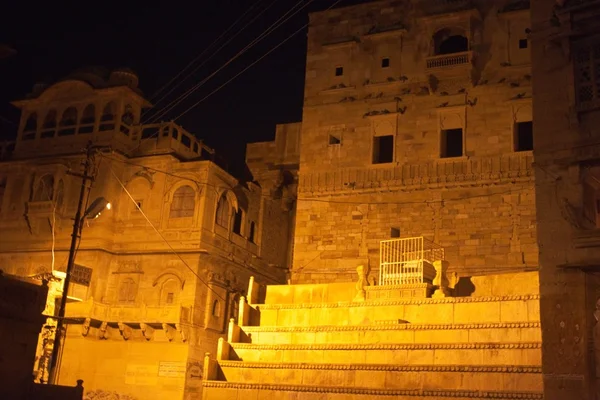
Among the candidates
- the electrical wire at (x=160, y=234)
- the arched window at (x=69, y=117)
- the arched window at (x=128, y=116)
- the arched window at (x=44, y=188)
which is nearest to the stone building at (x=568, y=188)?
the electrical wire at (x=160, y=234)

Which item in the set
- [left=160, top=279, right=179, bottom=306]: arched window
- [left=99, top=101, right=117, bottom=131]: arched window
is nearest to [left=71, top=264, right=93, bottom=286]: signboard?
[left=160, top=279, right=179, bottom=306]: arched window

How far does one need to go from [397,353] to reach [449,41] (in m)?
13.1

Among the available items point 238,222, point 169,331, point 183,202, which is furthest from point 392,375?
point 238,222

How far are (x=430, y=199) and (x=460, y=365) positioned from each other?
8956mm

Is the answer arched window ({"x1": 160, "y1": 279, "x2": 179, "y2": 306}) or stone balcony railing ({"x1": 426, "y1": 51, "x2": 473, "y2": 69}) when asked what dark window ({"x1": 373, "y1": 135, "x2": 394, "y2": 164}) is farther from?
arched window ({"x1": 160, "y1": 279, "x2": 179, "y2": 306})

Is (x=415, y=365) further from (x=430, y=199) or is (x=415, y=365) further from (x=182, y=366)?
(x=182, y=366)

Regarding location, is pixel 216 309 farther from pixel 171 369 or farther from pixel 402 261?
pixel 402 261

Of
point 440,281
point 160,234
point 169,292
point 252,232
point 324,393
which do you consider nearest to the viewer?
point 324,393

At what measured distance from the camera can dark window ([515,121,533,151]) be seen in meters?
22.9

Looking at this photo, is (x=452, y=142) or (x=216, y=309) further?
(x=216, y=309)

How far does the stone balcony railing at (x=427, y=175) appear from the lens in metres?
22.5

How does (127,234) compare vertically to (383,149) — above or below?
below

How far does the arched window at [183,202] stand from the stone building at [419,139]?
15.1 feet

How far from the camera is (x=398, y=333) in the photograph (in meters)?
17.2
